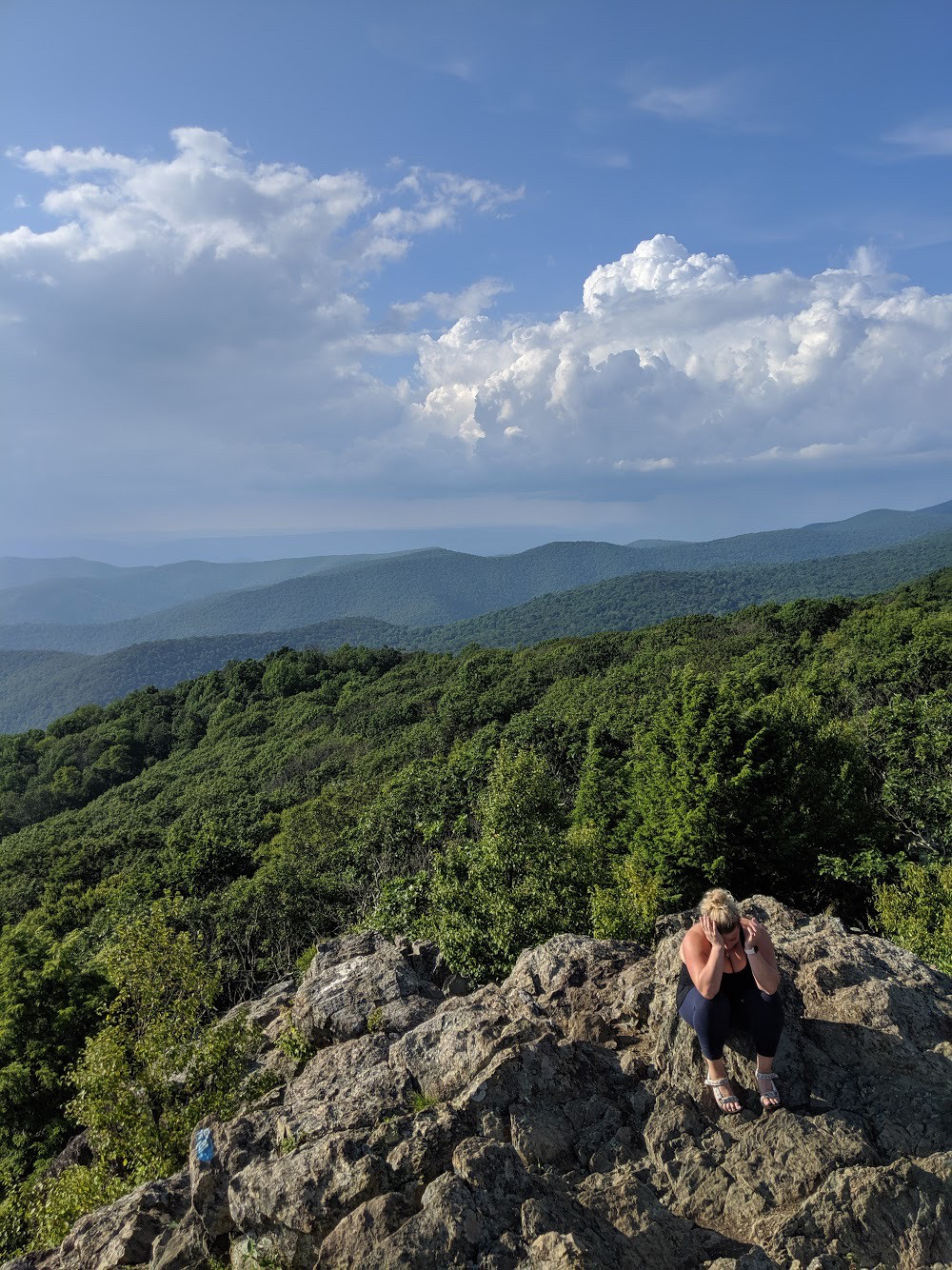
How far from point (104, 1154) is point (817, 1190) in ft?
43.0

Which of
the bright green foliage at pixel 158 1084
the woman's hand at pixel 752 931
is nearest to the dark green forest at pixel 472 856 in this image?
the bright green foliage at pixel 158 1084

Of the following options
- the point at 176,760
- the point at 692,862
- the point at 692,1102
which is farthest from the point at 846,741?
the point at 176,760

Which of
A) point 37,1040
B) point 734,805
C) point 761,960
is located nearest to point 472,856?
point 734,805

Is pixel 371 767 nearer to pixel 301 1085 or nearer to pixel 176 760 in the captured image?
pixel 176 760

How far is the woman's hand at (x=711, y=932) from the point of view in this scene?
326 inches

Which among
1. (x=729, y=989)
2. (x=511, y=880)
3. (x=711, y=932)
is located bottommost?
(x=511, y=880)

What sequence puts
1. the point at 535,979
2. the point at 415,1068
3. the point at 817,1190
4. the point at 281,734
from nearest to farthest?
the point at 817,1190, the point at 415,1068, the point at 535,979, the point at 281,734

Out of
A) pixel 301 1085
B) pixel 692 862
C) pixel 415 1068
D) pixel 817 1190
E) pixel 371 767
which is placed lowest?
pixel 371 767

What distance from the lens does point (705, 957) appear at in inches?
336

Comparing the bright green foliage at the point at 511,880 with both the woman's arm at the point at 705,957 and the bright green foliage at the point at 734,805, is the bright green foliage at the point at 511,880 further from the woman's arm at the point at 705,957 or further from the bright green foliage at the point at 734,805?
the woman's arm at the point at 705,957

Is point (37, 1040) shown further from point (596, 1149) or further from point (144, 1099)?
point (596, 1149)

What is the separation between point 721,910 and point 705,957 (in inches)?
27.1

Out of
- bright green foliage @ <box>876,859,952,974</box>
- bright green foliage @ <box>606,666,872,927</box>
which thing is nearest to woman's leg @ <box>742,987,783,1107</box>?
bright green foliage @ <box>876,859,952,974</box>

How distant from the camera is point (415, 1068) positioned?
10.2 meters
